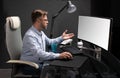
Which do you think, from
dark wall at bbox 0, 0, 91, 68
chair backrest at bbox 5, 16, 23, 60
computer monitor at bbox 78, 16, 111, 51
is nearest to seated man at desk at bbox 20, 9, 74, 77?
chair backrest at bbox 5, 16, 23, 60

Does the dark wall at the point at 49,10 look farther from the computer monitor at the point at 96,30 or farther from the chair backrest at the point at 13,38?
the chair backrest at the point at 13,38

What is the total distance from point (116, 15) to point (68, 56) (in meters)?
1.81

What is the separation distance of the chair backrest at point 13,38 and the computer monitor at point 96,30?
2.86 feet

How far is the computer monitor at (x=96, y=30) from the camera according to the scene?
2.54 m

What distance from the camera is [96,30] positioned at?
285cm

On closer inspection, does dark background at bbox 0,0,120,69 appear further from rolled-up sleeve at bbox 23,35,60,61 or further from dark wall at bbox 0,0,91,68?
rolled-up sleeve at bbox 23,35,60,61

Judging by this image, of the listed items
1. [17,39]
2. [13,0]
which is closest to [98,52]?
[17,39]

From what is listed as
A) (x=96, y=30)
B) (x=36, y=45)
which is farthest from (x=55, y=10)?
(x=36, y=45)

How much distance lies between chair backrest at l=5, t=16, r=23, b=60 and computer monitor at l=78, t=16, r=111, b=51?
2.86 feet

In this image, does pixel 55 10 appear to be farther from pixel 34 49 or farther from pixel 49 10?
pixel 34 49

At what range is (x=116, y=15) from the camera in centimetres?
396

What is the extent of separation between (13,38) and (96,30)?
3.11 ft

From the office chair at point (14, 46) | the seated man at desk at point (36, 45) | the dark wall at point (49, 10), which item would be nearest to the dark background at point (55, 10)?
the dark wall at point (49, 10)

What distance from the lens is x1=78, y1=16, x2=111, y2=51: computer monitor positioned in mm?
2543
